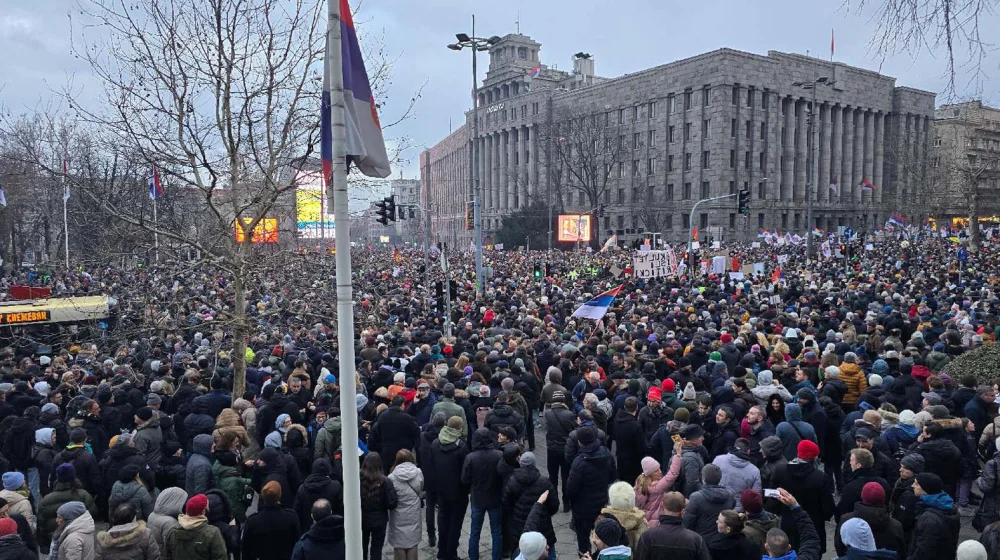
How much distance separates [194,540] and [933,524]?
608cm

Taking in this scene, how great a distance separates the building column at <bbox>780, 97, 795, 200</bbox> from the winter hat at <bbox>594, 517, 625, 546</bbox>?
79.4m

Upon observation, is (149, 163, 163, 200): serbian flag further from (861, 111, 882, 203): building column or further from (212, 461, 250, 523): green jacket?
(861, 111, 882, 203): building column

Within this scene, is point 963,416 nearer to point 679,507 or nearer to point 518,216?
point 679,507

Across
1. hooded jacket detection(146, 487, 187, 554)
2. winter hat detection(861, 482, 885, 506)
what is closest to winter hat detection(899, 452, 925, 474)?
winter hat detection(861, 482, 885, 506)

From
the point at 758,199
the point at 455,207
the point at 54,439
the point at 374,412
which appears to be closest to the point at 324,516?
the point at 374,412

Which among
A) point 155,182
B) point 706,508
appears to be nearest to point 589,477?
point 706,508

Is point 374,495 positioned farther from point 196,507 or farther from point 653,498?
point 653,498

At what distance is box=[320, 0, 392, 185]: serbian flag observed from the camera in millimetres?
4930

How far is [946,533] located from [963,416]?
4040 mm

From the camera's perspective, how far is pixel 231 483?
711 cm

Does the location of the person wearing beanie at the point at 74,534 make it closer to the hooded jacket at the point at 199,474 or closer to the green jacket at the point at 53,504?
the green jacket at the point at 53,504

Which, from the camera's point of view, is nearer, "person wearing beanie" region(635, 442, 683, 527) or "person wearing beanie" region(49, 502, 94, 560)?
"person wearing beanie" region(49, 502, 94, 560)

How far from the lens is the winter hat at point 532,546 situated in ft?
16.2

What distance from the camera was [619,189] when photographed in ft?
272
